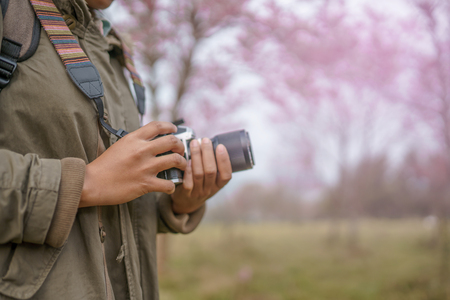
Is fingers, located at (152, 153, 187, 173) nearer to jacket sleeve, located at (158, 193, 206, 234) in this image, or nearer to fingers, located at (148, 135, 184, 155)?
fingers, located at (148, 135, 184, 155)

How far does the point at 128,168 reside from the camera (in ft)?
1.82

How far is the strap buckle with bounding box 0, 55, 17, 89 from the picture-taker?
0.51 m

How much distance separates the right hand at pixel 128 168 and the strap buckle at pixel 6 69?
204mm

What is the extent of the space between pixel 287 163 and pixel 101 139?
22.8 feet

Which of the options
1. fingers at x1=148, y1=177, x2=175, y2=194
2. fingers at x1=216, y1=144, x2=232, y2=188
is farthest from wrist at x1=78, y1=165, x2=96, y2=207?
fingers at x1=216, y1=144, x2=232, y2=188

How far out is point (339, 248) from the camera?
530cm

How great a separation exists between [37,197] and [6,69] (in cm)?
24

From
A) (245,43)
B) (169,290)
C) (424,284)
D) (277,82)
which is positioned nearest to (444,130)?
(424,284)

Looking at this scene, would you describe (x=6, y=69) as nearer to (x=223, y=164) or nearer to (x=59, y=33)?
(x=59, y=33)

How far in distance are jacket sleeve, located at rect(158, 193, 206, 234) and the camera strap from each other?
11.7 inches

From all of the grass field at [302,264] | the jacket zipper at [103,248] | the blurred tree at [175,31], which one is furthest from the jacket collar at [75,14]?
the grass field at [302,264]

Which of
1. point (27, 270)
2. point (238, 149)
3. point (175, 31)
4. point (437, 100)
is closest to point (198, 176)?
point (238, 149)

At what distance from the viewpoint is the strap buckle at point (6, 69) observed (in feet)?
1.67

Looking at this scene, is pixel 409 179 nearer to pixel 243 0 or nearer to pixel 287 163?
pixel 287 163
